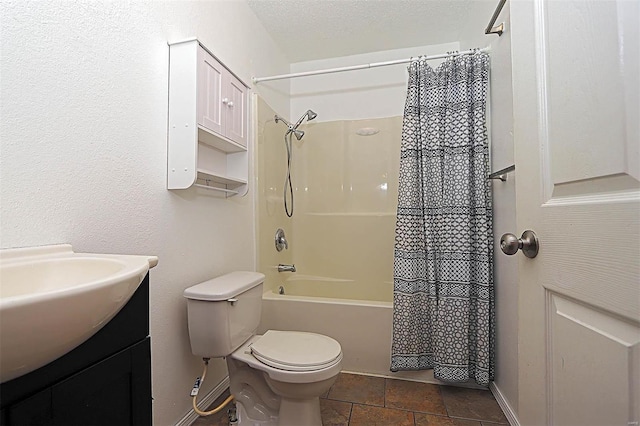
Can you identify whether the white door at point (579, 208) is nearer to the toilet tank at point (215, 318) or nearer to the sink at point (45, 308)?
the sink at point (45, 308)

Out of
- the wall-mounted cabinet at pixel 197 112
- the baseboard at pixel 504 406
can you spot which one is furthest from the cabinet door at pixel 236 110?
the baseboard at pixel 504 406

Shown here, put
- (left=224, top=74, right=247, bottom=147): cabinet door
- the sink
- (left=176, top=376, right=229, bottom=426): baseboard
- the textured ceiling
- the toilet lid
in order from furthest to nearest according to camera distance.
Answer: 1. the textured ceiling
2. (left=224, top=74, right=247, bottom=147): cabinet door
3. (left=176, top=376, right=229, bottom=426): baseboard
4. the toilet lid
5. the sink

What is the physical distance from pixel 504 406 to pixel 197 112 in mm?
2054

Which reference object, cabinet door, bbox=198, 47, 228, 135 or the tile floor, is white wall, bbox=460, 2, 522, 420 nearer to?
the tile floor

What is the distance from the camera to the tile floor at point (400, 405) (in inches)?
60.9

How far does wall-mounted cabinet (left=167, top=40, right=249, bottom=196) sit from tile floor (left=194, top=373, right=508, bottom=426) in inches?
48.1

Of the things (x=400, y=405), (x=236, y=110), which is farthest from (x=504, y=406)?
(x=236, y=110)

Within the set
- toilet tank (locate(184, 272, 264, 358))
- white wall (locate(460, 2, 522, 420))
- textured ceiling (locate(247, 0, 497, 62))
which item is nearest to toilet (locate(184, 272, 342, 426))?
toilet tank (locate(184, 272, 264, 358))

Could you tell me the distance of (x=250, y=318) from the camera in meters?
1.56

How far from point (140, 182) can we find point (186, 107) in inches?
14.8

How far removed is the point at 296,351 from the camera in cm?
141

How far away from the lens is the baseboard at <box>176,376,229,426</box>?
1483 mm

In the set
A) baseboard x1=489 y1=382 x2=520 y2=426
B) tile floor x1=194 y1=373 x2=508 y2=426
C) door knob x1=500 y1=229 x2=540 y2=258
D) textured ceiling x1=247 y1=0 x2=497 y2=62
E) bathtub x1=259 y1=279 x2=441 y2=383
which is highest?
textured ceiling x1=247 y1=0 x2=497 y2=62

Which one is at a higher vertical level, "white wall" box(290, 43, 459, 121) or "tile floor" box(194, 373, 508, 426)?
"white wall" box(290, 43, 459, 121)
